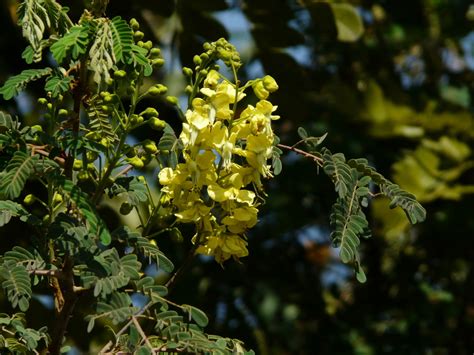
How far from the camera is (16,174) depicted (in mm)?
976

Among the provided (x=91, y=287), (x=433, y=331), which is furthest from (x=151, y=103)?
(x=91, y=287)

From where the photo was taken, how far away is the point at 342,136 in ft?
7.88

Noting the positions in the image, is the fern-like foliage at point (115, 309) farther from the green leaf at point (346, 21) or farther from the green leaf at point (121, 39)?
the green leaf at point (346, 21)

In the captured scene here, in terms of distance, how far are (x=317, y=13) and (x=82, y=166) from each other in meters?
0.97

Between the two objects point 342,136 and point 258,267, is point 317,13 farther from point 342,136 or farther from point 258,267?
point 258,267

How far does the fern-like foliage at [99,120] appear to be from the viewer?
109cm

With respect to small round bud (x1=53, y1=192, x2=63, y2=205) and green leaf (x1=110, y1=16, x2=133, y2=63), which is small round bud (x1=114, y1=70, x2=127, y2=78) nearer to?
green leaf (x1=110, y1=16, x2=133, y2=63)

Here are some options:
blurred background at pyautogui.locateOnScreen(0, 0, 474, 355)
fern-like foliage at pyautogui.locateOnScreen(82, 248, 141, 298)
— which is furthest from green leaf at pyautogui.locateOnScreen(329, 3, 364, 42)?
fern-like foliage at pyautogui.locateOnScreen(82, 248, 141, 298)

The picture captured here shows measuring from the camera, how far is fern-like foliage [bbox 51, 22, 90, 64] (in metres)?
0.99

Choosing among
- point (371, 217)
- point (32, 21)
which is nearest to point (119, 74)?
point (32, 21)

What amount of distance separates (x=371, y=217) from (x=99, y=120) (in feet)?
4.53

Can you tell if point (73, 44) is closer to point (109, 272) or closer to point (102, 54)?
point (102, 54)

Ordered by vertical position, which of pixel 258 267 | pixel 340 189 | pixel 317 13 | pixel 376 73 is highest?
pixel 340 189

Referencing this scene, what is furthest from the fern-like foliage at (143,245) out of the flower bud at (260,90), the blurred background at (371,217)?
the blurred background at (371,217)
